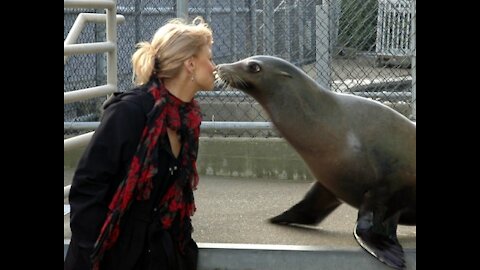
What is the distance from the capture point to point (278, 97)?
4398 millimetres

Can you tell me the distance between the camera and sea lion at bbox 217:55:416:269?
4.35 m

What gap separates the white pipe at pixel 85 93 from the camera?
4.86 meters

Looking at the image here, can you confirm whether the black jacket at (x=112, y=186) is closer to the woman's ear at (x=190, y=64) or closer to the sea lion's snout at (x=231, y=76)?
the woman's ear at (x=190, y=64)

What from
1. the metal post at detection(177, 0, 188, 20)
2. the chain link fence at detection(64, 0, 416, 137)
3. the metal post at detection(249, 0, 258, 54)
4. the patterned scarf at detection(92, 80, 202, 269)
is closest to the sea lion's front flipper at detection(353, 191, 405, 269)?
the patterned scarf at detection(92, 80, 202, 269)

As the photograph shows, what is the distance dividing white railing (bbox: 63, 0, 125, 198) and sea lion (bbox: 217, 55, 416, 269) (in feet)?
3.48

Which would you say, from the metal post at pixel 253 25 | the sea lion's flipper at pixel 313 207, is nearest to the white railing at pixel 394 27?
the metal post at pixel 253 25

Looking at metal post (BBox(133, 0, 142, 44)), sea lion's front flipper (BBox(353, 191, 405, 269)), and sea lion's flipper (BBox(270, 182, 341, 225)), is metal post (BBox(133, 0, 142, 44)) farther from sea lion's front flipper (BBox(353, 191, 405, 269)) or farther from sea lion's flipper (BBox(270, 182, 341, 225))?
sea lion's front flipper (BBox(353, 191, 405, 269))

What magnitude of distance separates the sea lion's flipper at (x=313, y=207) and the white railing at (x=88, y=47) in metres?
1.31

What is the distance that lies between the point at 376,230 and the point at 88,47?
6.67ft

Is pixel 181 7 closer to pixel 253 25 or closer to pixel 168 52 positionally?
pixel 253 25

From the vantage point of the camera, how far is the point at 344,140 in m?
4.38

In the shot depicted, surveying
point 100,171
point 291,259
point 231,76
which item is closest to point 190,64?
point 100,171
